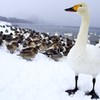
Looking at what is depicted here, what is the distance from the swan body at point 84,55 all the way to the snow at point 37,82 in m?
0.75

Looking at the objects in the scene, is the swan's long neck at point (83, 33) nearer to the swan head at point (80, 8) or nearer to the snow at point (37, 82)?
the swan head at point (80, 8)

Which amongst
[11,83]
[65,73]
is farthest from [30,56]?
[11,83]

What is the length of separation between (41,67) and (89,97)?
312cm

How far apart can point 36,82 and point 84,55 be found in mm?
1764

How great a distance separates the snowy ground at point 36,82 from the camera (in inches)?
232

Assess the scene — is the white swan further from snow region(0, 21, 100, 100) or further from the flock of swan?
snow region(0, 21, 100, 100)

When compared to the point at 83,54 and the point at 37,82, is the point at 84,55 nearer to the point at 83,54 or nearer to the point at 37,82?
the point at 83,54

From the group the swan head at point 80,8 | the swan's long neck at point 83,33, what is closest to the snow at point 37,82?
the swan's long neck at point 83,33

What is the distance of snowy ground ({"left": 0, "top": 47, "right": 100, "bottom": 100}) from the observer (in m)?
5.88

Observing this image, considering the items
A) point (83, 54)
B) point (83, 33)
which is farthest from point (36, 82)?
point (83, 33)

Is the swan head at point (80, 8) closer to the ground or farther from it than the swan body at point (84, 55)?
farther from it

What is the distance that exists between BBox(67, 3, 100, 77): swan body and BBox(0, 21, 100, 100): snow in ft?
2.45

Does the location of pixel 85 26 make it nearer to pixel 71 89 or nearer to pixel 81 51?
pixel 81 51

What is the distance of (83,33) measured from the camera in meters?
5.80
